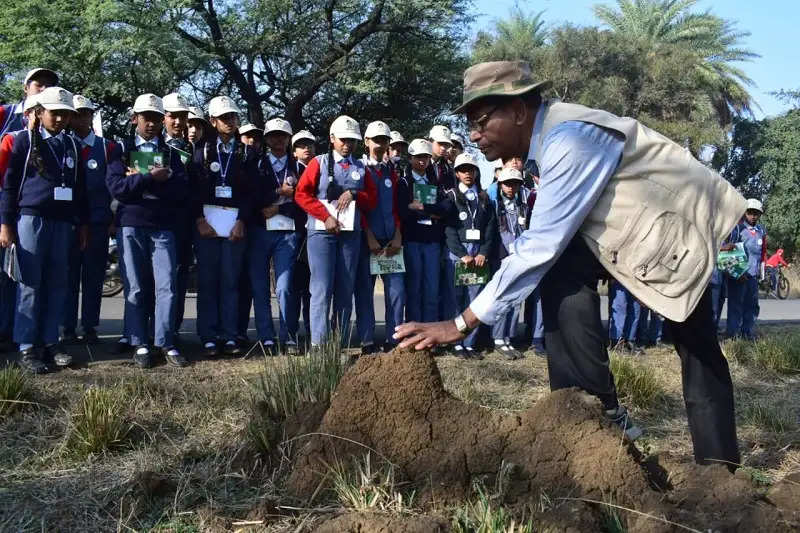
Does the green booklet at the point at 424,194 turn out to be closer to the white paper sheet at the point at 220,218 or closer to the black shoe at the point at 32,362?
the white paper sheet at the point at 220,218

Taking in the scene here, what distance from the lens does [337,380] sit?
4367mm

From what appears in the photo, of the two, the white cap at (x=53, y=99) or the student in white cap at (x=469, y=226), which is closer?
the white cap at (x=53, y=99)

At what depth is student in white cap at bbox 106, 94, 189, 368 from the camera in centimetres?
650

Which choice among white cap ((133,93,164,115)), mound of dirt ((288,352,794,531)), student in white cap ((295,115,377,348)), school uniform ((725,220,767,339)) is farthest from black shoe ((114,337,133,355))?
school uniform ((725,220,767,339))

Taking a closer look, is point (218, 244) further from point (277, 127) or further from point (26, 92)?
point (26, 92)

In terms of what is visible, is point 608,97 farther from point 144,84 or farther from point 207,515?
point 207,515

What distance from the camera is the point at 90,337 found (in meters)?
7.36

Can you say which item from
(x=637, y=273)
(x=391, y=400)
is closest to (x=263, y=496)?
(x=391, y=400)

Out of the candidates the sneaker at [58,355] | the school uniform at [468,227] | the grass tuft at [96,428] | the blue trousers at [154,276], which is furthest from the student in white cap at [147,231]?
the school uniform at [468,227]

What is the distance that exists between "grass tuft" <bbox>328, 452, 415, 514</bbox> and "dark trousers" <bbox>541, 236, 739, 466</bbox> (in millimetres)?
858

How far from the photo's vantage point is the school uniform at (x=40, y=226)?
6.14m

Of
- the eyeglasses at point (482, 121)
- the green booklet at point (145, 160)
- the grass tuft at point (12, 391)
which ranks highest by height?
the green booklet at point (145, 160)

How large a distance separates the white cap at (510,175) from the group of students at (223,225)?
2 cm

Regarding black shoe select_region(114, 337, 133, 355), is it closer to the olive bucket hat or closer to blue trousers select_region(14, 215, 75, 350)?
blue trousers select_region(14, 215, 75, 350)
